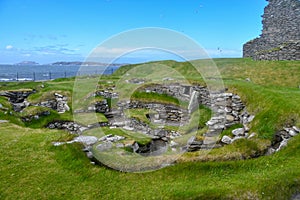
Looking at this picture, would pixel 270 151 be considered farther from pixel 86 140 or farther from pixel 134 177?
pixel 86 140

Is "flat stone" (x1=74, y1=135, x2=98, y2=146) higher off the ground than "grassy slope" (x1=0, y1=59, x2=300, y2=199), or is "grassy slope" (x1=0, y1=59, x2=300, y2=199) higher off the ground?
"flat stone" (x1=74, y1=135, x2=98, y2=146)

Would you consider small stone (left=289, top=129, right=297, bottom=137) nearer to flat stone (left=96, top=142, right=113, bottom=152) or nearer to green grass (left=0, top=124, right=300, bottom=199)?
green grass (left=0, top=124, right=300, bottom=199)

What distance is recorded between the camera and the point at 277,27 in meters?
29.8

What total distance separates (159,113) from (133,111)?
213 cm

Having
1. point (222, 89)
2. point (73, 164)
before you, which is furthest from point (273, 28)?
point (73, 164)

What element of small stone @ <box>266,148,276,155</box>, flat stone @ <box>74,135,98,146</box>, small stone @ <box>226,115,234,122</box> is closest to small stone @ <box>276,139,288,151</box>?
small stone @ <box>266,148,276,155</box>

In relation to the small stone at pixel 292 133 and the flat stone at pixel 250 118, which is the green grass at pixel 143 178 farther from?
the flat stone at pixel 250 118

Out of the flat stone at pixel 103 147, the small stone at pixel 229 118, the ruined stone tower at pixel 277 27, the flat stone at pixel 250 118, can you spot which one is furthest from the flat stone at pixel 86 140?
the ruined stone tower at pixel 277 27

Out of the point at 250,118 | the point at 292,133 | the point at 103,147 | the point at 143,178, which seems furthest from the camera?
the point at 250,118

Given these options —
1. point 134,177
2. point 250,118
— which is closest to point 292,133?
point 250,118

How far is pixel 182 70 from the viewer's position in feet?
92.4

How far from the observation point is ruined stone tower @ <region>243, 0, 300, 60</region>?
89.1ft

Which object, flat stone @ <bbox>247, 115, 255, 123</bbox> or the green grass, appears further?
flat stone @ <bbox>247, 115, 255, 123</bbox>

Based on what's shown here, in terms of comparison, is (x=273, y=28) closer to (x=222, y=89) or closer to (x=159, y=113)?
(x=222, y=89)
